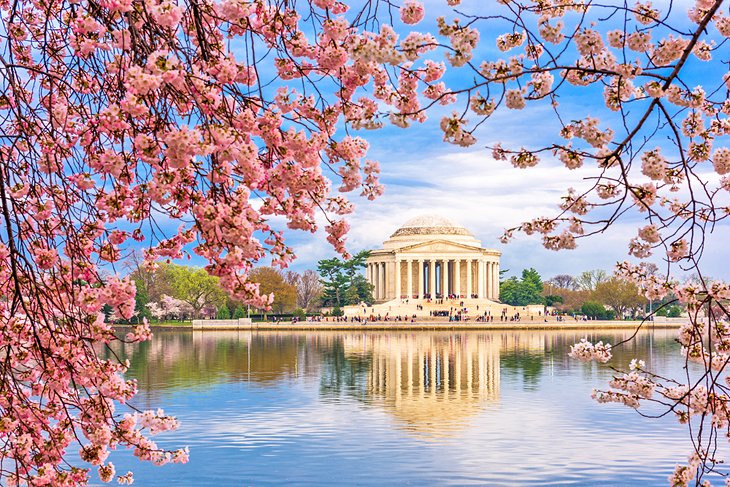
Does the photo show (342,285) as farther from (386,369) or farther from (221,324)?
(386,369)

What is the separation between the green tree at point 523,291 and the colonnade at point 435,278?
1687mm

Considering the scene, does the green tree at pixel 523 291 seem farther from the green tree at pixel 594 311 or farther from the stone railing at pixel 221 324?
the stone railing at pixel 221 324

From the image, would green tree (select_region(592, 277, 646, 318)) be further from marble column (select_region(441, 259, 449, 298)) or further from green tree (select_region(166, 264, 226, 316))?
green tree (select_region(166, 264, 226, 316))

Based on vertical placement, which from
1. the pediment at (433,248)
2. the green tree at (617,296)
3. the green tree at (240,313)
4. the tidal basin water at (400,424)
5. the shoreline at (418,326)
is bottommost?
the tidal basin water at (400,424)

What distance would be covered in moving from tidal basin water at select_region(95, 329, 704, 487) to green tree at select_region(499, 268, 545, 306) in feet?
246

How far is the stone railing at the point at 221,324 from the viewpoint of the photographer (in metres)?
80.0

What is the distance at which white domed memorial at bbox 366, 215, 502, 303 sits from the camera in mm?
114750

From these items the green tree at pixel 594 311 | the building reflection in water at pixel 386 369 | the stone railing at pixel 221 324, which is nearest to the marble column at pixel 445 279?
the green tree at pixel 594 311

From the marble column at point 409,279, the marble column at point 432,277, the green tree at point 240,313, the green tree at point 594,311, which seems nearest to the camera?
the green tree at point 240,313

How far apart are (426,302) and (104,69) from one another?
95.1 metres

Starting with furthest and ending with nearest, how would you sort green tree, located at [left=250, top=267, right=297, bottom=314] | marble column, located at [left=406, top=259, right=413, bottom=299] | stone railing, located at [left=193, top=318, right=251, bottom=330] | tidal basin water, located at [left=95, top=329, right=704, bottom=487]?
marble column, located at [left=406, top=259, right=413, bottom=299] → green tree, located at [left=250, top=267, right=297, bottom=314] → stone railing, located at [left=193, top=318, right=251, bottom=330] → tidal basin water, located at [left=95, top=329, right=704, bottom=487]

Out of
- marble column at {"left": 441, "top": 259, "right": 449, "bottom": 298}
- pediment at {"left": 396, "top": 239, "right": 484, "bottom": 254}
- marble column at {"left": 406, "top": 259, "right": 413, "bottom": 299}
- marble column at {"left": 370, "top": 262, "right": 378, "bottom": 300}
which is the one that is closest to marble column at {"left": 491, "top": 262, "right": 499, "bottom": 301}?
pediment at {"left": 396, "top": 239, "right": 484, "bottom": 254}

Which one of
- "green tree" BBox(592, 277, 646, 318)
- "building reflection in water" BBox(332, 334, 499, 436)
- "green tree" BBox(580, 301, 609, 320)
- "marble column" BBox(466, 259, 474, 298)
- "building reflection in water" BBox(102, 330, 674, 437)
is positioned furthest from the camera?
"marble column" BBox(466, 259, 474, 298)

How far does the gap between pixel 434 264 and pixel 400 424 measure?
94684mm
